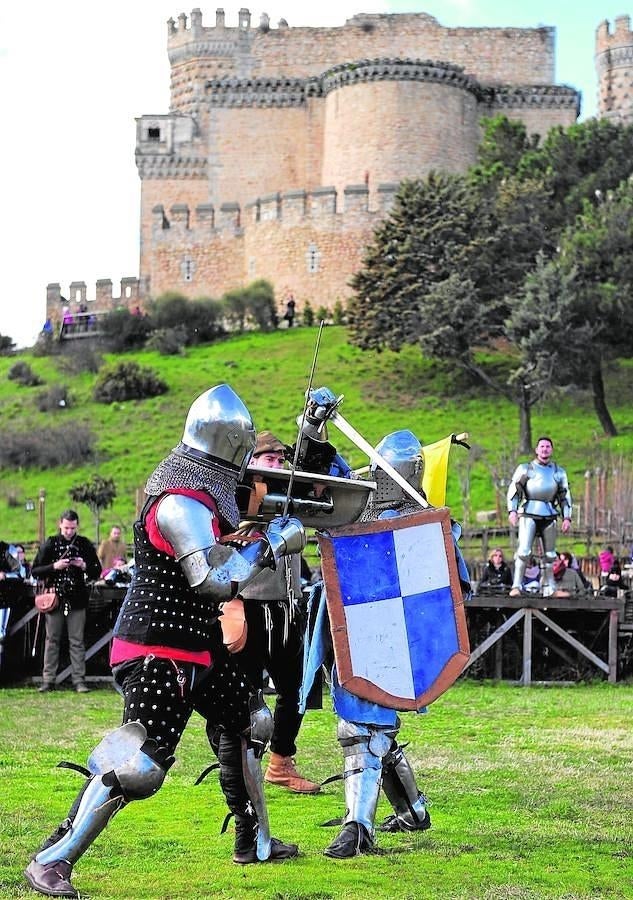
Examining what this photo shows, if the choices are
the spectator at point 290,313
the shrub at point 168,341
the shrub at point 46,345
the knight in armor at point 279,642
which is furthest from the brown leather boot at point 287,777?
the shrub at point 46,345

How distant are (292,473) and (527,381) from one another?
32585 millimetres

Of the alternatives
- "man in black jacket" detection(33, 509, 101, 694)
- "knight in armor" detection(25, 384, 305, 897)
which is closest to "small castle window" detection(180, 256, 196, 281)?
"man in black jacket" detection(33, 509, 101, 694)

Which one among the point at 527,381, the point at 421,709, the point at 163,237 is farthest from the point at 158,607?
the point at 163,237

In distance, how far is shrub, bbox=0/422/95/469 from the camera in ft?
126

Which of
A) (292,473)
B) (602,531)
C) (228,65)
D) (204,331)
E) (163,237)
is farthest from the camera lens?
(228,65)

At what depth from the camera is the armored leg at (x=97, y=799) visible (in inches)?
215

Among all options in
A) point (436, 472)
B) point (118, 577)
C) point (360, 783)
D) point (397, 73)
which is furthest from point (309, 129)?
point (360, 783)

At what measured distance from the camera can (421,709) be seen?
6.41 metres

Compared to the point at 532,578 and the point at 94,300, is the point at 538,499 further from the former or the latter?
the point at 94,300

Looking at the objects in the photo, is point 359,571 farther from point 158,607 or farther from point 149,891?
point 149,891

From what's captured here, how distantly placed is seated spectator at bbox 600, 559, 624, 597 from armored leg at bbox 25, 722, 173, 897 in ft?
30.8

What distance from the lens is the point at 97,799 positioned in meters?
5.49

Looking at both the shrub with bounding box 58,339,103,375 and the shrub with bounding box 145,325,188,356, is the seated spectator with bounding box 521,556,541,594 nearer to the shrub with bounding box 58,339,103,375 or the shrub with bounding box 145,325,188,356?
the shrub with bounding box 58,339,103,375

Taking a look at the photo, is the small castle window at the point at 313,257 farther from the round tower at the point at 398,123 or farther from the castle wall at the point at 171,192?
the castle wall at the point at 171,192
